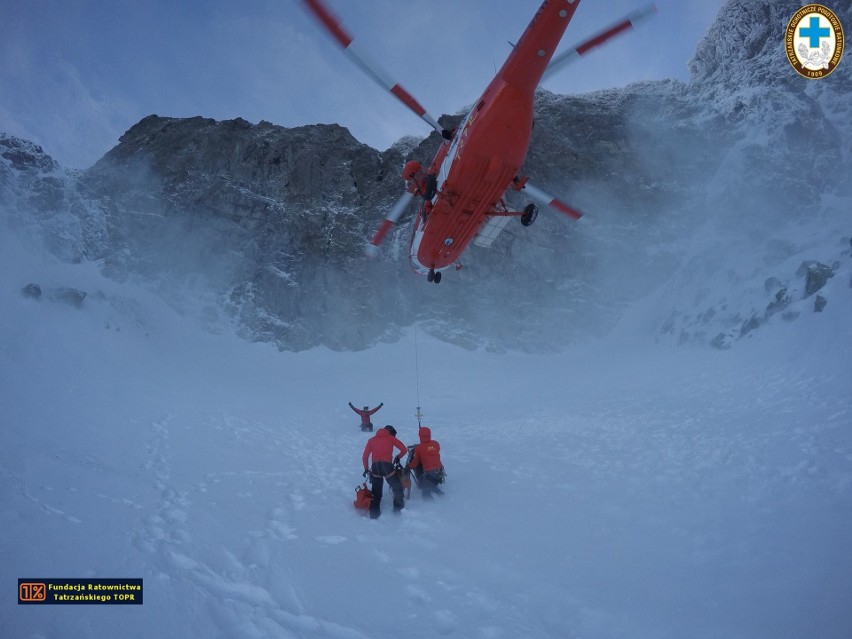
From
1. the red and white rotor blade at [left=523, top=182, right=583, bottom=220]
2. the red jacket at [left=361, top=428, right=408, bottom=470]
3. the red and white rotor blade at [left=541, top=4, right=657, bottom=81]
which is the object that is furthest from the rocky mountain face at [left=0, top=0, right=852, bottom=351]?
the red jacket at [left=361, top=428, right=408, bottom=470]

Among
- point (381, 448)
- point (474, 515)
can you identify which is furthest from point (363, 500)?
point (474, 515)

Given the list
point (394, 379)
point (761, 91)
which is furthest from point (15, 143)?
point (761, 91)

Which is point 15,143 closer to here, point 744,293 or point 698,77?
point 744,293

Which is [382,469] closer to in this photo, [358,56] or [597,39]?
[358,56]

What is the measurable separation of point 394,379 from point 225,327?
13507mm

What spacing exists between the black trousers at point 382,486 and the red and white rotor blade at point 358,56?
6.99 meters

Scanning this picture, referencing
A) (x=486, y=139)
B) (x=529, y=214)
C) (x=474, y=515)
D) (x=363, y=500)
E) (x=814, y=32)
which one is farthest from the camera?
(x=814, y=32)

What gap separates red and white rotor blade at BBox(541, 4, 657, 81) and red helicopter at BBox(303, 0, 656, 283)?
2 centimetres

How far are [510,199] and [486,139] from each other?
26.6 m

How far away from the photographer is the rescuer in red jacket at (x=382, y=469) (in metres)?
6.45

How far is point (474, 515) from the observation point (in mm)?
6070

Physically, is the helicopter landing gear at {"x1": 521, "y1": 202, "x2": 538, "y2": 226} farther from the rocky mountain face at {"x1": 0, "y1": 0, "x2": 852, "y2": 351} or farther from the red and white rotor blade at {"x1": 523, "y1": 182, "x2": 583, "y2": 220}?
the rocky mountain face at {"x1": 0, "y1": 0, "x2": 852, "y2": 351}

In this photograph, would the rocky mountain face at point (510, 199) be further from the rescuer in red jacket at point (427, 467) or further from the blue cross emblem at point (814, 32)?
the rescuer in red jacket at point (427, 467)

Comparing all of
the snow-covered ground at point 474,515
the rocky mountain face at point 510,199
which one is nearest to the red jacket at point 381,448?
the snow-covered ground at point 474,515
